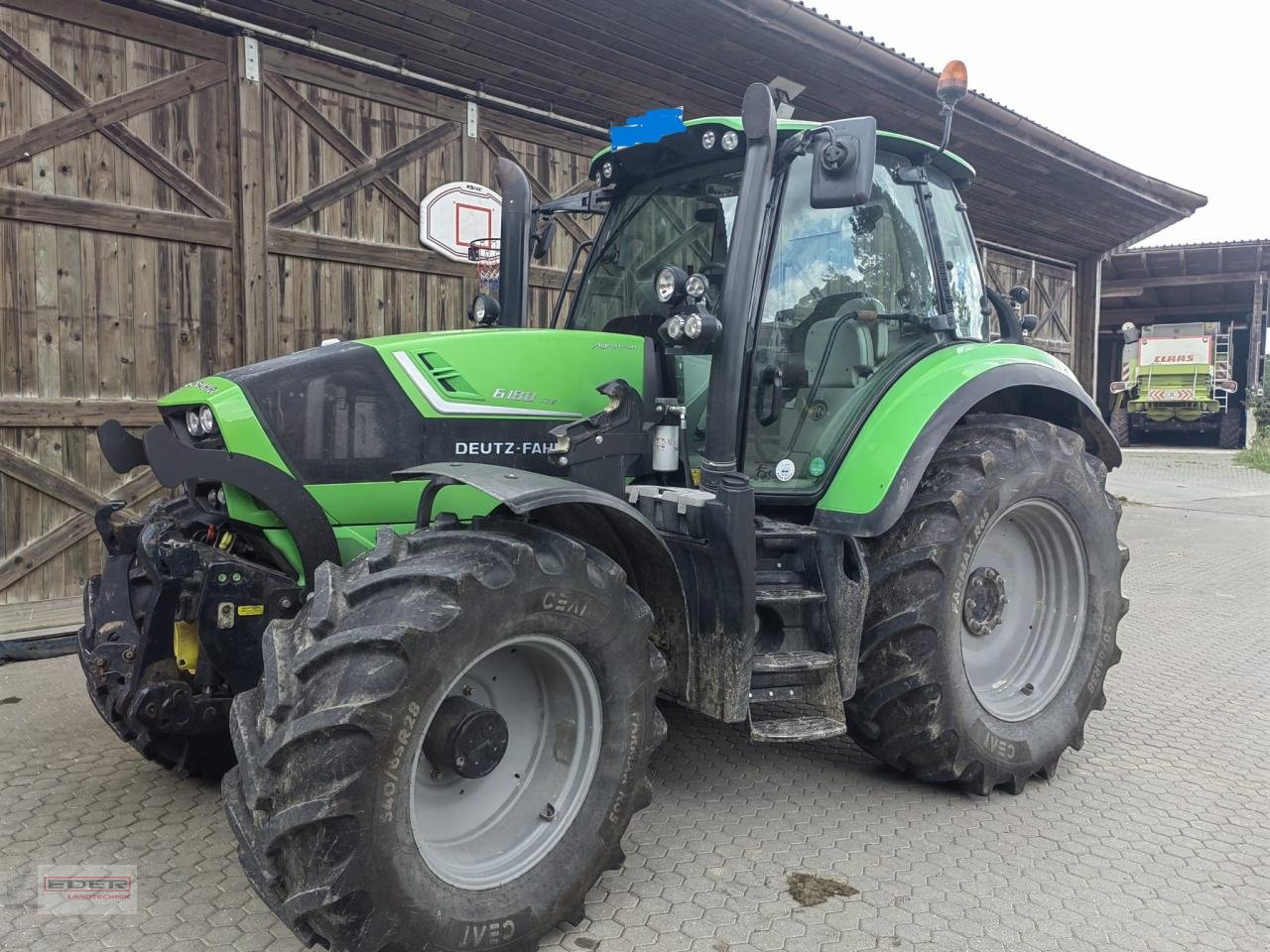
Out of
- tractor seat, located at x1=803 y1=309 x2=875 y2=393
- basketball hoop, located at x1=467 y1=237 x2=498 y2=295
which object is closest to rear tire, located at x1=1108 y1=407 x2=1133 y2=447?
basketball hoop, located at x1=467 y1=237 x2=498 y2=295

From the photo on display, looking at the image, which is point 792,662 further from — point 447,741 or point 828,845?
point 447,741

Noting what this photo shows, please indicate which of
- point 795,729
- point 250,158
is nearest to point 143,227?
point 250,158

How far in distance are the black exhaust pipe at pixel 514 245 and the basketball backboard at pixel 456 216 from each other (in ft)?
11.0

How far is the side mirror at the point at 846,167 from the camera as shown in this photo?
2.90 m

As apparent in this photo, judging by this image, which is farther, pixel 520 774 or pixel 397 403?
pixel 397 403

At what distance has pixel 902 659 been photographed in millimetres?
3297

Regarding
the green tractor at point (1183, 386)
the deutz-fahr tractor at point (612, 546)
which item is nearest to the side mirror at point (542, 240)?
the deutz-fahr tractor at point (612, 546)

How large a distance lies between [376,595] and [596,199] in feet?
7.74

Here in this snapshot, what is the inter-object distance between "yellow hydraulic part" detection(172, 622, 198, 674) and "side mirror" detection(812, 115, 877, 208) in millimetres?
2287

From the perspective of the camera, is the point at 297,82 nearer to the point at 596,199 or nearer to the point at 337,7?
the point at 337,7

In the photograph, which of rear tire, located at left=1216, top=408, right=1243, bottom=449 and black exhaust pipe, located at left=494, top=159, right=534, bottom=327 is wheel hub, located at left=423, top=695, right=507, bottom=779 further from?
rear tire, located at left=1216, top=408, right=1243, bottom=449

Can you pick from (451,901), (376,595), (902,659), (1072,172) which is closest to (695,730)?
(902,659)

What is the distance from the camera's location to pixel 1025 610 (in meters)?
4.00

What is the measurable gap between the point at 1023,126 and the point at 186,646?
9.57 metres
